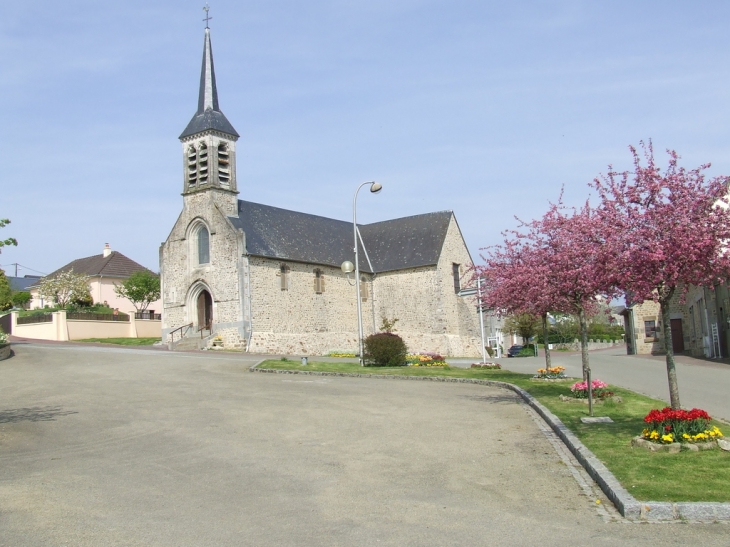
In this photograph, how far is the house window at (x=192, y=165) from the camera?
131 feet

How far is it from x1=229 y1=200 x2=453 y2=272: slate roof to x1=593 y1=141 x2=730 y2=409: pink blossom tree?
28659 mm

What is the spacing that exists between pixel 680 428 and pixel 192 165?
1364 inches

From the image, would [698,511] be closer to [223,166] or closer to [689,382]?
[689,382]

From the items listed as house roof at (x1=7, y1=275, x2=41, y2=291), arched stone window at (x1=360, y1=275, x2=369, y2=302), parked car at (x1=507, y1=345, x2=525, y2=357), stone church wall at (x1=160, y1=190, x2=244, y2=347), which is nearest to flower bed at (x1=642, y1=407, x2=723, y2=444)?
stone church wall at (x1=160, y1=190, x2=244, y2=347)

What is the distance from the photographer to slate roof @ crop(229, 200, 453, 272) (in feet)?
132

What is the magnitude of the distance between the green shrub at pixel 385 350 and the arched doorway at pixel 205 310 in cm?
1503

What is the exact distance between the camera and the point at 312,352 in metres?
40.7

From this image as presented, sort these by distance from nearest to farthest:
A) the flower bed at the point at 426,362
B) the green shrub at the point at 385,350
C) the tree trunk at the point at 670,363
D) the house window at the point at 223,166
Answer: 1. the tree trunk at the point at 670,363
2. the green shrub at the point at 385,350
3. the flower bed at the point at 426,362
4. the house window at the point at 223,166

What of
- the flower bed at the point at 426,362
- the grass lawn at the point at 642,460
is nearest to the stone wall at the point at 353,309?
the flower bed at the point at 426,362

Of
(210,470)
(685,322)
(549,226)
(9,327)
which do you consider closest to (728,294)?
(685,322)

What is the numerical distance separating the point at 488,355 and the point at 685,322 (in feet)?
43.4

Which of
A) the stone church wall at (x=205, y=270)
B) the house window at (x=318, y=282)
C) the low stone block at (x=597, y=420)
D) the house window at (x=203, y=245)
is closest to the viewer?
the low stone block at (x=597, y=420)

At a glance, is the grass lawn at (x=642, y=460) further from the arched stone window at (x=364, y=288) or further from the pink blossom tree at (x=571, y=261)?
the arched stone window at (x=364, y=288)

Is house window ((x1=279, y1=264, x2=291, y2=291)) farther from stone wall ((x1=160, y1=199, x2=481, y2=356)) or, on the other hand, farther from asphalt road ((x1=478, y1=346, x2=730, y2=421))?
asphalt road ((x1=478, y1=346, x2=730, y2=421))
